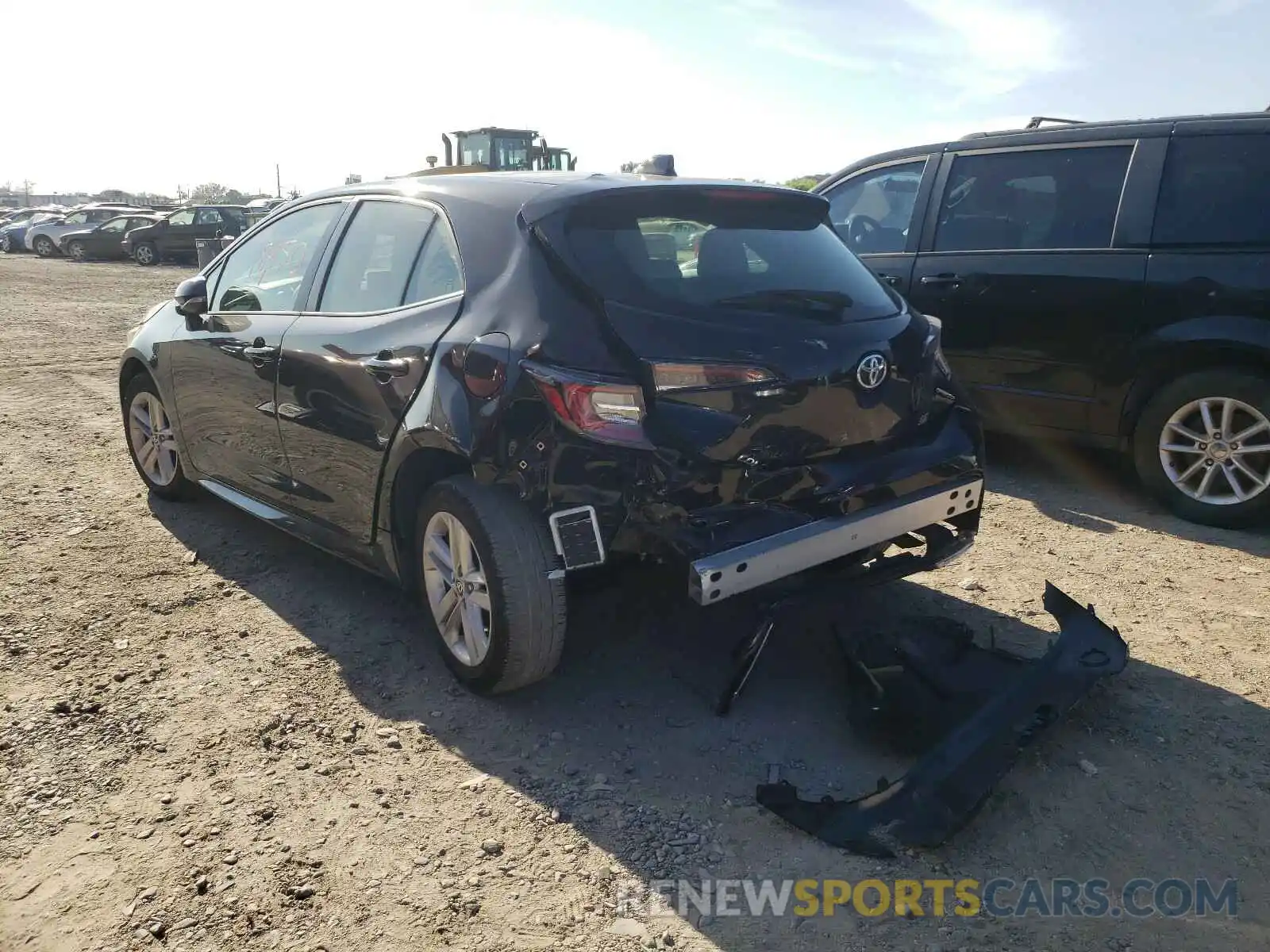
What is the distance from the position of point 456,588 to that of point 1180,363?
12.5 ft

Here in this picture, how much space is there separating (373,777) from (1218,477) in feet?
14.0

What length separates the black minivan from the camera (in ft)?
15.7

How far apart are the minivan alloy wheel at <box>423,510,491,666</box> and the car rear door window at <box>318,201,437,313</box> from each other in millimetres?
867

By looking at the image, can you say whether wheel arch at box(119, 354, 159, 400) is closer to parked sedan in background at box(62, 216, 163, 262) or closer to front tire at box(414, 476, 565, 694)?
front tire at box(414, 476, 565, 694)

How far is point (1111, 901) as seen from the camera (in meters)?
2.43

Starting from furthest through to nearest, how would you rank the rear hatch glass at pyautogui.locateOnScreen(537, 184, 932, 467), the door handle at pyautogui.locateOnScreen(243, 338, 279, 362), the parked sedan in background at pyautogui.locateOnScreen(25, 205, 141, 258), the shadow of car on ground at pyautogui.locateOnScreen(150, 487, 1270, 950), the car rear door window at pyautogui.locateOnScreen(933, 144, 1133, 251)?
the parked sedan in background at pyautogui.locateOnScreen(25, 205, 141, 258), the car rear door window at pyautogui.locateOnScreen(933, 144, 1133, 251), the door handle at pyautogui.locateOnScreen(243, 338, 279, 362), the rear hatch glass at pyautogui.locateOnScreen(537, 184, 932, 467), the shadow of car on ground at pyautogui.locateOnScreen(150, 487, 1270, 950)

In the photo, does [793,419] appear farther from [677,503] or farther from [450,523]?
[450,523]

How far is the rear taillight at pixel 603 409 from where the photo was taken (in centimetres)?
289

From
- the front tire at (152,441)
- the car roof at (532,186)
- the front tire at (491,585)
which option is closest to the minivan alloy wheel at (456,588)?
the front tire at (491,585)

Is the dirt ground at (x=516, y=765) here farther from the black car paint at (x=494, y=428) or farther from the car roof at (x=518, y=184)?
the car roof at (x=518, y=184)

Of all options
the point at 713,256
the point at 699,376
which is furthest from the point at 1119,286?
the point at 699,376

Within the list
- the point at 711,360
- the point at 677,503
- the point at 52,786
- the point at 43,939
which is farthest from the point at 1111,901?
the point at 52,786

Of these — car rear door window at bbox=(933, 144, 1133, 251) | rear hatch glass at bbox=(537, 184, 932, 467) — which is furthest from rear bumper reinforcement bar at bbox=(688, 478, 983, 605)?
car rear door window at bbox=(933, 144, 1133, 251)

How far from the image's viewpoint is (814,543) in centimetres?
302
